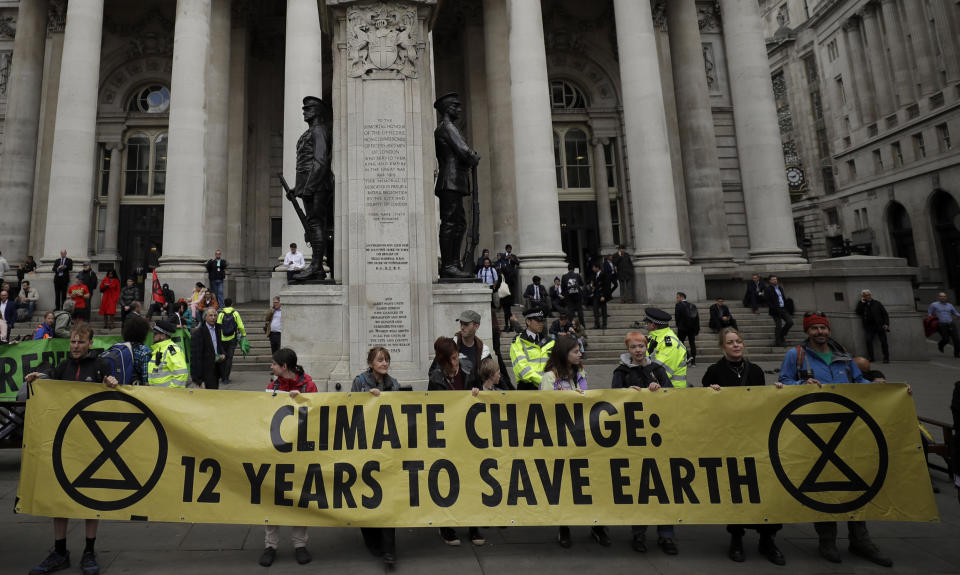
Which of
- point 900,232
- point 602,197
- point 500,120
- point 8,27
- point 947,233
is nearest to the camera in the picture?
point 500,120

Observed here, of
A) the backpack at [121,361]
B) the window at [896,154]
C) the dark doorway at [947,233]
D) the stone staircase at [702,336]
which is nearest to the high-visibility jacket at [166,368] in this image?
the backpack at [121,361]

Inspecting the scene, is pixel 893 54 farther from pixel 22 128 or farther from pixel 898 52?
pixel 22 128

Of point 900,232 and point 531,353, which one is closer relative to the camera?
point 531,353

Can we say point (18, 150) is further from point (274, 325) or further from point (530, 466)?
point (530, 466)

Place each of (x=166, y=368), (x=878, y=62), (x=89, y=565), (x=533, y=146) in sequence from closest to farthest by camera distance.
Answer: (x=89, y=565)
(x=166, y=368)
(x=533, y=146)
(x=878, y=62)

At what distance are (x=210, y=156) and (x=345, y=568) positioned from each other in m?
21.7

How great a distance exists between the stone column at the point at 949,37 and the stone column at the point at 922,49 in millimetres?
1048

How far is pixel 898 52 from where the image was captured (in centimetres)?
4125

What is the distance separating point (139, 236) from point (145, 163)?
3997 mm

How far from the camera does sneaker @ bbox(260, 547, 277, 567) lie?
3.88 m

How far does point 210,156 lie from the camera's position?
21109 millimetres

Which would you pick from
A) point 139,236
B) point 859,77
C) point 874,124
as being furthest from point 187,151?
point 859,77

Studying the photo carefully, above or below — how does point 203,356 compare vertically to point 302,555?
above

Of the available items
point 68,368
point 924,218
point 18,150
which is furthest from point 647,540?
point 924,218
